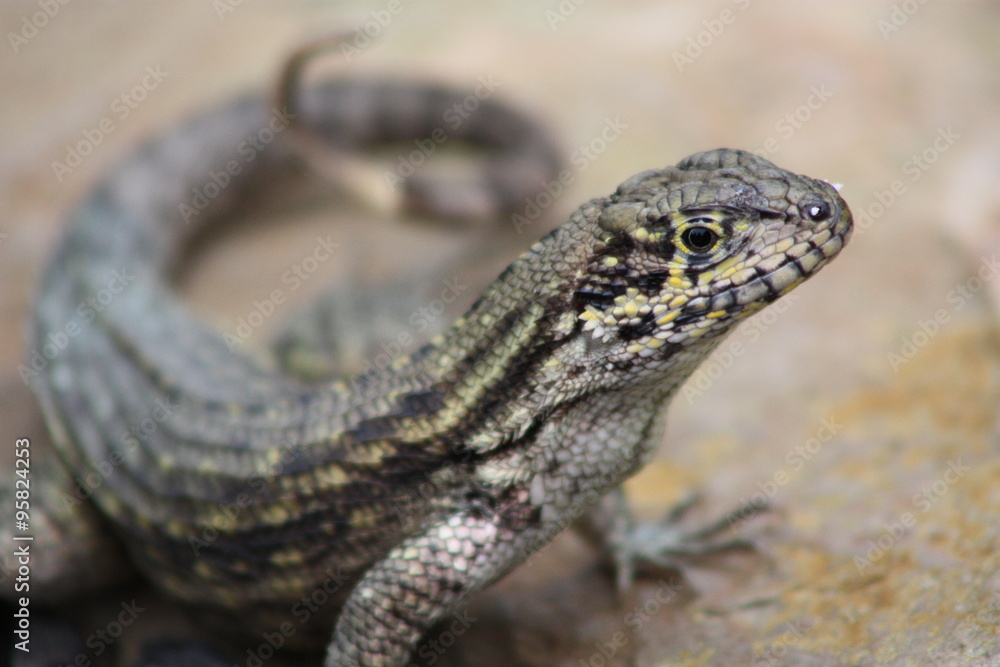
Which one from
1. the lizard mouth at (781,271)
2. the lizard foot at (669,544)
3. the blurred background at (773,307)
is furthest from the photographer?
the lizard foot at (669,544)

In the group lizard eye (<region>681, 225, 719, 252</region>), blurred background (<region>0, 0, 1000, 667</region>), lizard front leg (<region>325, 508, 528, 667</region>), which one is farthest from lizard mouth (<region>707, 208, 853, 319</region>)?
blurred background (<region>0, 0, 1000, 667</region>)

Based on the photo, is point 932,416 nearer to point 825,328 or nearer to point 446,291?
point 825,328

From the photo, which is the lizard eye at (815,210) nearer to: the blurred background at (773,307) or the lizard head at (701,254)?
the lizard head at (701,254)

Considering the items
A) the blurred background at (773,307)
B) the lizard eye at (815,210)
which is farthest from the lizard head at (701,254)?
the blurred background at (773,307)

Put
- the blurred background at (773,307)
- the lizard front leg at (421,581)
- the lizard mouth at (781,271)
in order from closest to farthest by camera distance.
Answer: the lizard mouth at (781,271) → the lizard front leg at (421,581) → the blurred background at (773,307)

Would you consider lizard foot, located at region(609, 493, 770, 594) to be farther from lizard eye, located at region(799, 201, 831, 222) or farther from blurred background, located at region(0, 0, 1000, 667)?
lizard eye, located at region(799, 201, 831, 222)

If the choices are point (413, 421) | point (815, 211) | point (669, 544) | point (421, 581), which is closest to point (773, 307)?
point (669, 544)
